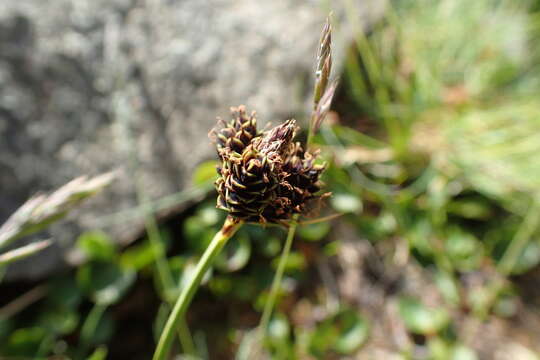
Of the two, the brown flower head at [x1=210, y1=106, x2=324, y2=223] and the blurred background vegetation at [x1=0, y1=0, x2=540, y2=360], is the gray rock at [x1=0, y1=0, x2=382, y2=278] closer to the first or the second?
the blurred background vegetation at [x1=0, y1=0, x2=540, y2=360]

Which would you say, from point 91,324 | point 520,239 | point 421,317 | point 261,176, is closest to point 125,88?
point 91,324

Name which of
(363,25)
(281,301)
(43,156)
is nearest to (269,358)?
(281,301)

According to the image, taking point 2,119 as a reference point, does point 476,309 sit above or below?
below

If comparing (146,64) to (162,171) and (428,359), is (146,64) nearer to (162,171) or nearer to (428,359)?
(162,171)

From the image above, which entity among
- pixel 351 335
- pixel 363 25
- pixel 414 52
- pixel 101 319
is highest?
pixel 363 25

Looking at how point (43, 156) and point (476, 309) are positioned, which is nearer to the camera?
point (43, 156)

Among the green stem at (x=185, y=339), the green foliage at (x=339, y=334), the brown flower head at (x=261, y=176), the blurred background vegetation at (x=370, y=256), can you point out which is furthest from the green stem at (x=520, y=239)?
the brown flower head at (x=261, y=176)
